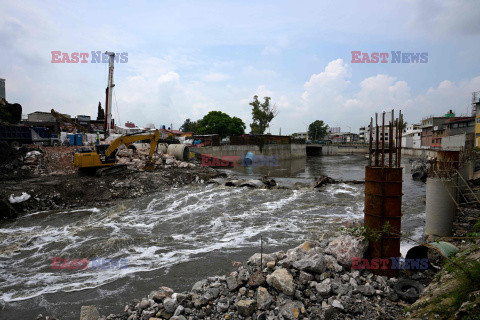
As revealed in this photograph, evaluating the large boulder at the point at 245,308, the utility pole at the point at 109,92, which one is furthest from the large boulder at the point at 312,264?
the utility pole at the point at 109,92

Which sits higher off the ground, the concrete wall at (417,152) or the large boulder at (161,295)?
the concrete wall at (417,152)

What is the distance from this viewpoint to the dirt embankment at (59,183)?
12.7 m

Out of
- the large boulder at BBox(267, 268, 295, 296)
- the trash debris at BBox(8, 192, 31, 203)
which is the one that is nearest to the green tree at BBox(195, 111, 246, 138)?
the trash debris at BBox(8, 192, 31, 203)

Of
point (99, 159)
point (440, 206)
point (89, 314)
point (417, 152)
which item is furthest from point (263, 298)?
point (417, 152)

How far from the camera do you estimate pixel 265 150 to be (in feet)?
A: 148

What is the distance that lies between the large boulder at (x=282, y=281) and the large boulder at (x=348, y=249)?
119 cm

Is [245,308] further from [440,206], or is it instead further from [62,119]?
[62,119]

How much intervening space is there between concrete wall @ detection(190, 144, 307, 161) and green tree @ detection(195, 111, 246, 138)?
14278 mm

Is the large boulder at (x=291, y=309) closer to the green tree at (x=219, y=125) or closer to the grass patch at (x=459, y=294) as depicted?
the grass patch at (x=459, y=294)

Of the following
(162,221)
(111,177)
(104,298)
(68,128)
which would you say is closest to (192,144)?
(68,128)

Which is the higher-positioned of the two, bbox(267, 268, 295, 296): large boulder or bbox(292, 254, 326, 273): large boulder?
bbox(292, 254, 326, 273): large boulder

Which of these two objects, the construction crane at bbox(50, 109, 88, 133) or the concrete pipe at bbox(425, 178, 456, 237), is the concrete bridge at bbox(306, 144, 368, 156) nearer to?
the construction crane at bbox(50, 109, 88, 133)

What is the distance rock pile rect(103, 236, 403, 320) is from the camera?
3.92m

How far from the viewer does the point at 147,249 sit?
325 inches
